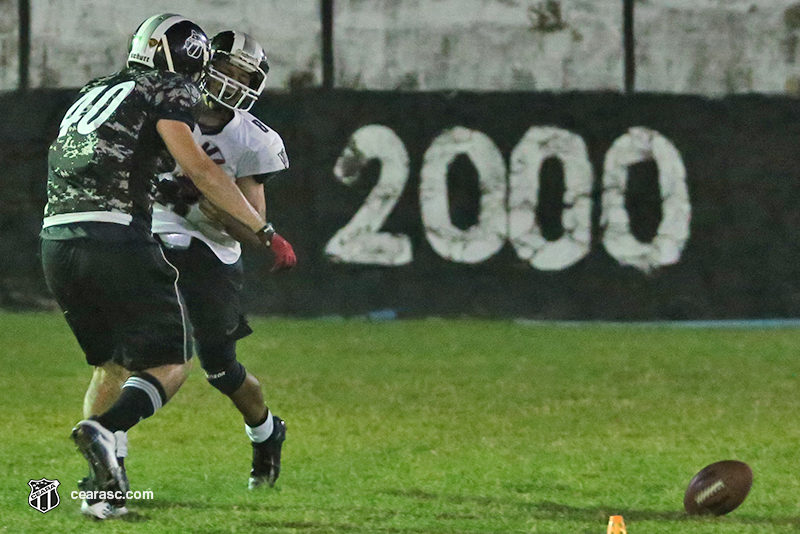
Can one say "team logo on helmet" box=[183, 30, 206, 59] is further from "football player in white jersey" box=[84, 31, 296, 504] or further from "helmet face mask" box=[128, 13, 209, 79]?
"football player in white jersey" box=[84, 31, 296, 504]

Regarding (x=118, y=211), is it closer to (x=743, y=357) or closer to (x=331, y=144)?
(x=743, y=357)

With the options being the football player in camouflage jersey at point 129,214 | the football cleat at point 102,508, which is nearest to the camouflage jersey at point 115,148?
the football player in camouflage jersey at point 129,214

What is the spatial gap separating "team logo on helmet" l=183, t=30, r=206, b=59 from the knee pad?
138 centimetres

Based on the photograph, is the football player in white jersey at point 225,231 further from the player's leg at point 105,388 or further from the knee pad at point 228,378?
the player's leg at point 105,388

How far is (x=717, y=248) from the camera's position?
1337 cm

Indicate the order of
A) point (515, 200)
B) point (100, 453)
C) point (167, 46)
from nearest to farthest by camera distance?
point (100, 453) < point (167, 46) < point (515, 200)

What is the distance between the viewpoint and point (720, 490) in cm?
553

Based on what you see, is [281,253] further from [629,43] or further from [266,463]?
[629,43]

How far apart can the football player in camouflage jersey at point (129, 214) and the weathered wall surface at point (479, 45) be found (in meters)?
8.10

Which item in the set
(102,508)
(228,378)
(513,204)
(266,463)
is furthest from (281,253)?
(513,204)

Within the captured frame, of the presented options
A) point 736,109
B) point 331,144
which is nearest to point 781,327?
point 736,109

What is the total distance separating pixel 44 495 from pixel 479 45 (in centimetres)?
883

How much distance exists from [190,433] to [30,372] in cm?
257

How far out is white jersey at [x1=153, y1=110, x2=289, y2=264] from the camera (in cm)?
627
